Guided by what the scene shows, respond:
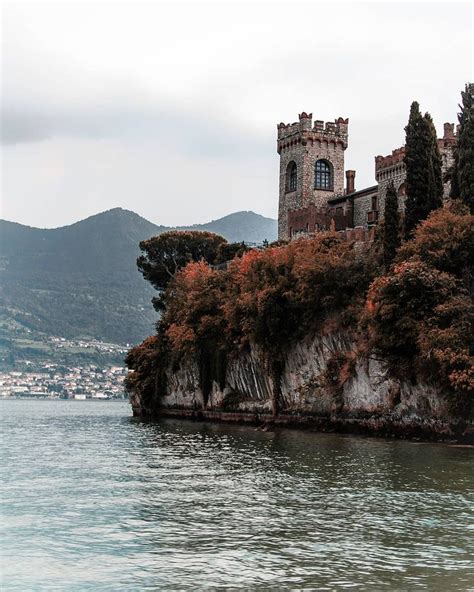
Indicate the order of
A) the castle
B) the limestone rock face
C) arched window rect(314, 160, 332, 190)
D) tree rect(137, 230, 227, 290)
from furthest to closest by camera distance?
tree rect(137, 230, 227, 290) < arched window rect(314, 160, 332, 190) < the castle < the limestone rock face

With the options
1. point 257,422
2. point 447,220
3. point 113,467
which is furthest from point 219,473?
point 257,422

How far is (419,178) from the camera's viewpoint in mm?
59781

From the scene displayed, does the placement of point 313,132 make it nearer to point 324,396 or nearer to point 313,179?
point 313,179

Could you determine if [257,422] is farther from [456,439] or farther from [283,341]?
[456,439]

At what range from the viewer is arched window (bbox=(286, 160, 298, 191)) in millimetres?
102375

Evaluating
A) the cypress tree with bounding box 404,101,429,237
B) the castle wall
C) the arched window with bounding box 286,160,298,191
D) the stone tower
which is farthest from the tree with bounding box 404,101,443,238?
the arched window with bounding box 286,160,298,191

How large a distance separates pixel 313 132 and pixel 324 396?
4450 cm

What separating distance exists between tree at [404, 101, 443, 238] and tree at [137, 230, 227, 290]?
46.3 metres

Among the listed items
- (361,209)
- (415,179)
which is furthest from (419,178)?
(361,209)

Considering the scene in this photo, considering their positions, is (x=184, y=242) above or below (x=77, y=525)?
above

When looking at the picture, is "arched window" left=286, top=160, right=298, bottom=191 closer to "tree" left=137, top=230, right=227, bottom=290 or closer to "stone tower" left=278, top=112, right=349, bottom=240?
"stone tower" left=278, top=112, right=349, bottom=240

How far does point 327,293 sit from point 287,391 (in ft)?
30.1

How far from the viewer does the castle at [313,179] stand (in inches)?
3642

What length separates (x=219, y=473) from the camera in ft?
124
